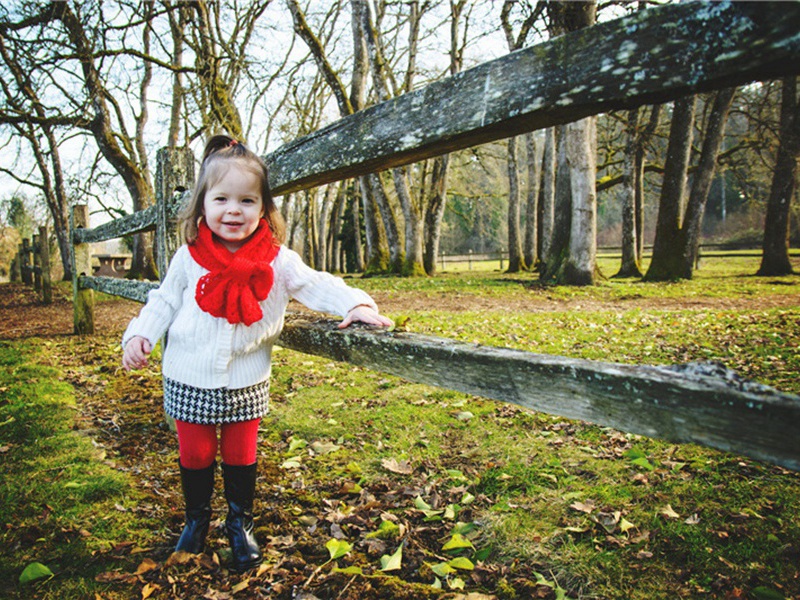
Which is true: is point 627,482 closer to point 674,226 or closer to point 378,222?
point 674,226

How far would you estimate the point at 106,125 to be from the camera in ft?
35.1

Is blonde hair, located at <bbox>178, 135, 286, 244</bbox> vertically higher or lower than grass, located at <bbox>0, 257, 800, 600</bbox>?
higher

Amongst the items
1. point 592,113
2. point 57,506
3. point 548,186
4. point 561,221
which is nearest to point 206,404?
point 57,506

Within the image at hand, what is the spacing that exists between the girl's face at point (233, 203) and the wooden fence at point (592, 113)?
0.37 metres

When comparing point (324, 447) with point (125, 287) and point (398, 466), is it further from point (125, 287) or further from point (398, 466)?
point (125, 287)

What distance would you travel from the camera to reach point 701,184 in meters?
11.8

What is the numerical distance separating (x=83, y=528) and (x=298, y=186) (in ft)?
5.88

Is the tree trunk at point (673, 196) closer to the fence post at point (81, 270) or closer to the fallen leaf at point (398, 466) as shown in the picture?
the fallen leaf at point (398, 466)

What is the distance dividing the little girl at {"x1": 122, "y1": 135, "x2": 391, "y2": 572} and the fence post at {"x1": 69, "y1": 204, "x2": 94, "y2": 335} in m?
5.01

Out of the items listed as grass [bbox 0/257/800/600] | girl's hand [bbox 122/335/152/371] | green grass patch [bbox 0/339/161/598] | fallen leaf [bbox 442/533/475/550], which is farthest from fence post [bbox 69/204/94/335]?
fallen leaf [bbox 442/533/475/550]

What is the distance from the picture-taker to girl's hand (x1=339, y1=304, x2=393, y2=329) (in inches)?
71.1

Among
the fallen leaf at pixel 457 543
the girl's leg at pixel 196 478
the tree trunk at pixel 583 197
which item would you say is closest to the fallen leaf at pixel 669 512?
the fallen leaf at pixel 457 543

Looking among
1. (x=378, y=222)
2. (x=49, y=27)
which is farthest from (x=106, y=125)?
(x=378, y=222)

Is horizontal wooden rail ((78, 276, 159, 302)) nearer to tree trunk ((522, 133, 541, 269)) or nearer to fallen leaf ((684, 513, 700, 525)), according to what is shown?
fallen leaf ((684, 513, 700, 525))
